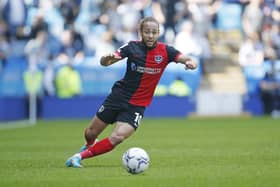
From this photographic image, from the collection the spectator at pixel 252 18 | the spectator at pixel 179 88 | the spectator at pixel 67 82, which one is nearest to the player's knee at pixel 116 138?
the spectator at pixel 67 82

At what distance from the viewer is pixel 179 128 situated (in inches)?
920

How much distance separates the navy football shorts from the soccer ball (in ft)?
3.14

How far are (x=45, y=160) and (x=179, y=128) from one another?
10.6 meters

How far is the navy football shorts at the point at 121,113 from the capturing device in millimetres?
11523

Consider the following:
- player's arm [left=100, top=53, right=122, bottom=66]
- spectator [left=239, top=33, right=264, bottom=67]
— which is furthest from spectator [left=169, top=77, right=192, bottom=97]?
player's arm [left=100, top=53, right=122, bottom=66]

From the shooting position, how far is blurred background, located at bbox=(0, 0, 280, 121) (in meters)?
29.0

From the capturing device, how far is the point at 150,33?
37.4 ft

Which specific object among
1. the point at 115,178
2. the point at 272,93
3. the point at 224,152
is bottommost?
the point at 272,93

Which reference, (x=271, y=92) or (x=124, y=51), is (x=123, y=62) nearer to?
(x=271, y=92)

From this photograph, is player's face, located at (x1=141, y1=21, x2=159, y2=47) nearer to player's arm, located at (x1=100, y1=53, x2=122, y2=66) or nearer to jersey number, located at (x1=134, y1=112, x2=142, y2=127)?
player's arm, located at (x1=100, y1=53, x2=122, y2=66)

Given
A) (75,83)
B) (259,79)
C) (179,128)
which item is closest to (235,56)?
(259,79)

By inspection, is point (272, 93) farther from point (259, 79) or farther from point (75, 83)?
point (75, 83)

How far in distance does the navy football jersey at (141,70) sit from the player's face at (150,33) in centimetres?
14

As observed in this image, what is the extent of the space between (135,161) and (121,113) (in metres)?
1.34
